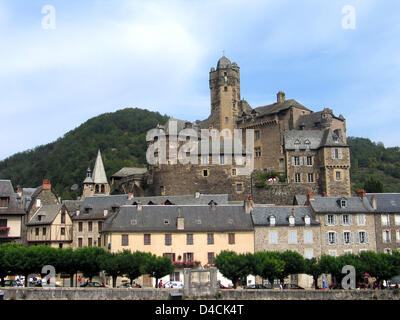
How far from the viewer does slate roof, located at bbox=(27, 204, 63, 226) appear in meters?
63.9

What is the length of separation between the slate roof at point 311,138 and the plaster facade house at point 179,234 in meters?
22.3

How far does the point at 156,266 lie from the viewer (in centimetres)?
4603

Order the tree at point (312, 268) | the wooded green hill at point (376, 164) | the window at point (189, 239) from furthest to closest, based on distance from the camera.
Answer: the wooded green hill at point (376, 164) → the window at point (189, 239) → the tree at point (312, 268)

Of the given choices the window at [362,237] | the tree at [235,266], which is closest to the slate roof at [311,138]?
the window at [362,237]

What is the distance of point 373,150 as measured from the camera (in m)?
137

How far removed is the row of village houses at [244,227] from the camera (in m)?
53.5

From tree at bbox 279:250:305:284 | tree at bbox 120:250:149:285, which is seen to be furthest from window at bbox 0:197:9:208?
tree at bbox 279:250:305:284

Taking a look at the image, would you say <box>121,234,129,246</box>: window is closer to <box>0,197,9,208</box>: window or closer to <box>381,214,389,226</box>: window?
<box>0,197,9,208</box>: window

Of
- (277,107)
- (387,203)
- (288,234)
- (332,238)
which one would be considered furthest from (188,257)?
(277,107)

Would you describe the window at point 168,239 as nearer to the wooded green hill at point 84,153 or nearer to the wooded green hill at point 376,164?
the wooded green hill at point 376,164

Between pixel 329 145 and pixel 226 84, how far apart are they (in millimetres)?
23633

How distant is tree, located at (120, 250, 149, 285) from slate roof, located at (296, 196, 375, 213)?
66.1 ft
